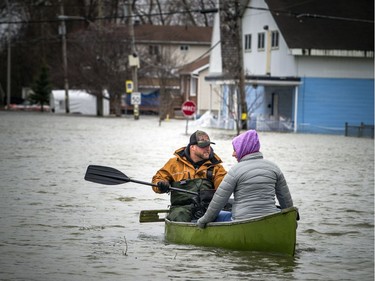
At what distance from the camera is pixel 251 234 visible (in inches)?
447

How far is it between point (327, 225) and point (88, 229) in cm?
391

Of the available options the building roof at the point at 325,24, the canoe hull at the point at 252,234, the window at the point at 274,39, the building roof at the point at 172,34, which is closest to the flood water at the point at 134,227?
the canoe hull at the point at 252,234

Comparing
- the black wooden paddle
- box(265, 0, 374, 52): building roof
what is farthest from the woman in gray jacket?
box(265, 0, 374, 52): building roof

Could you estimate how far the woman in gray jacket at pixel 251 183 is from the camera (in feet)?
36.4

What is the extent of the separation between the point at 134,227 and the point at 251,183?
389cm

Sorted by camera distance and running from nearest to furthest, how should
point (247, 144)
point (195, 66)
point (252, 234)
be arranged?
point (247, 144) < point (252, 234) < point (195, 66)

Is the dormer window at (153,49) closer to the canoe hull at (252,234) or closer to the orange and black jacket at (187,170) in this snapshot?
the orange and black jacket at (187,170)

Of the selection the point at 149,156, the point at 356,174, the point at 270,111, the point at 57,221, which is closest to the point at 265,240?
the point at 57,221

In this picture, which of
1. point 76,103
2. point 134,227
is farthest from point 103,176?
point 76,103

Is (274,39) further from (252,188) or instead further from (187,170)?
(252,188)

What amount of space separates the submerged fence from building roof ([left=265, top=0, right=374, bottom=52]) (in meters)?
4.25

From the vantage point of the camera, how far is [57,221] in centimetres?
1485

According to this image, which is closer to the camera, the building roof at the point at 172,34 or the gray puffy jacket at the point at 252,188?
the gray puffy jacket at the point at 252,188

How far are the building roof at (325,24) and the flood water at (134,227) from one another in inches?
850
